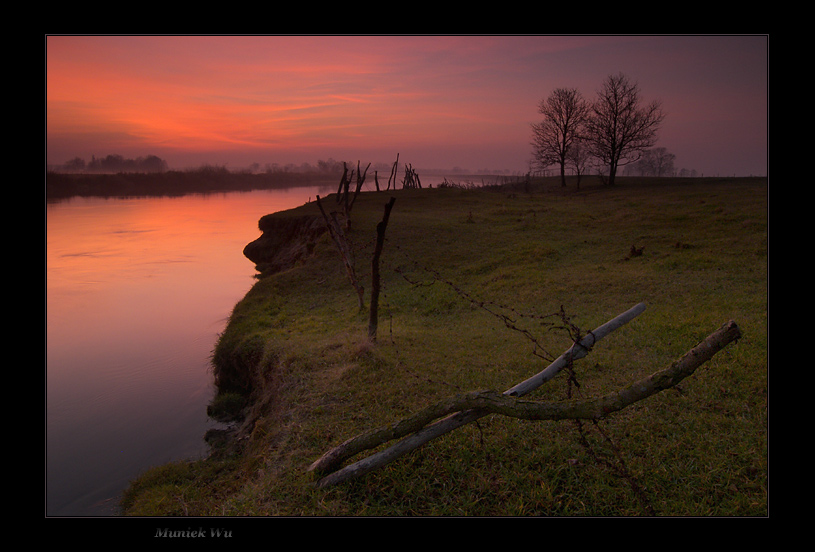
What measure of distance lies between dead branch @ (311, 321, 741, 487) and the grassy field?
1.10ft

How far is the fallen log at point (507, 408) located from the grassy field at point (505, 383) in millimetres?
250

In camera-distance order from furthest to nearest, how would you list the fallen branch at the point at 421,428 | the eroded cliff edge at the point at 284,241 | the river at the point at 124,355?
the eroded cliff edge at the point at 284,241 < the river at the point at 124,355 < the fallen branch at the point at 421,428

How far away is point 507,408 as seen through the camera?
11.7ft

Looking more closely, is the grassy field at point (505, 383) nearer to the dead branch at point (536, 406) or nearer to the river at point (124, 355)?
the dead branch at point (536, 406)

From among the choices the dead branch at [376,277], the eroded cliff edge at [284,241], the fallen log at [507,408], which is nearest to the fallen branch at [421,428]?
the fallen log at [507,408]

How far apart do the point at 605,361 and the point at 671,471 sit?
2.98 metres

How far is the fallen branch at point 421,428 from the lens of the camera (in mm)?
3750

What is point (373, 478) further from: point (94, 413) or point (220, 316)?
point (220, 316)

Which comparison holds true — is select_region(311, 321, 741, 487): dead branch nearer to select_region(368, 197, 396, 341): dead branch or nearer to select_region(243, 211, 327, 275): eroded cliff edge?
select_region(368, 197, 396, 341): dead branch

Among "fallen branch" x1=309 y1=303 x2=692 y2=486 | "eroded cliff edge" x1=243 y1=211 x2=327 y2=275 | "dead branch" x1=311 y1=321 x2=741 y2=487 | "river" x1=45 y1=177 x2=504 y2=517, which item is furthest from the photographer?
"eroded cliff edge" x1=243 y1=211 x2=327 y2=275

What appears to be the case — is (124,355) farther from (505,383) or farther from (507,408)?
(507,408)

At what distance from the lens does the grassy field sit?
13.0ft

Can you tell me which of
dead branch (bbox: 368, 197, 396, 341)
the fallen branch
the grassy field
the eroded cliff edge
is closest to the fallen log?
the fallen branch

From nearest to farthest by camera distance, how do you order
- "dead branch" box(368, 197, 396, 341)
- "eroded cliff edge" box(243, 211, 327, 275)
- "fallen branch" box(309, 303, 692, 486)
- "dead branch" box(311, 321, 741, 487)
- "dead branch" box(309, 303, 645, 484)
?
"dead branch" box(311, 321, 741, 487)
"fallen branch" box(309, 303, 692, 486)
"dead branch" box(309, 303, 645, 484)
"dead branch" box(368, 197, 396, 341)
"eroded cliff edge" box(243, 211, 327, 275)
